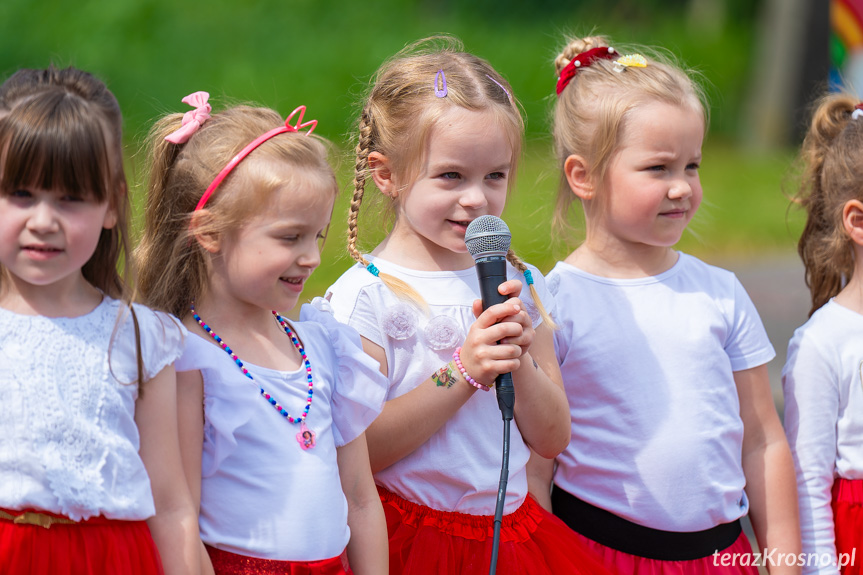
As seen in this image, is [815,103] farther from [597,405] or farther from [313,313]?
[313,313]

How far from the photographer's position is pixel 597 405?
2.84 meters

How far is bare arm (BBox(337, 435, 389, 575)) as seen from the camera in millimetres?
2357

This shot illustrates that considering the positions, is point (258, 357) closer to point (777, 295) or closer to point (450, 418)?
point (450, 418)

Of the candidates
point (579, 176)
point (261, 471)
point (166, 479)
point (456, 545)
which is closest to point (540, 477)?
point (456, 545)

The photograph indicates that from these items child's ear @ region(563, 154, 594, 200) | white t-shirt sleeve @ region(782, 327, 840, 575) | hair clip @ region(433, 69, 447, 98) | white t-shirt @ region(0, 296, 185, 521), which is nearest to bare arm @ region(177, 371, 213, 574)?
white t-shirt @ region(0, 296, 185, 521)

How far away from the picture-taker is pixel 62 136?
1898 millimetres

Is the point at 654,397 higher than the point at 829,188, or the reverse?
the point at 829,188

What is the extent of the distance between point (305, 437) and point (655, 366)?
3.55ft

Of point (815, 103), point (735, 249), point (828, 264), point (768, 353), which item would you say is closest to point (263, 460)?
point (768, 353)

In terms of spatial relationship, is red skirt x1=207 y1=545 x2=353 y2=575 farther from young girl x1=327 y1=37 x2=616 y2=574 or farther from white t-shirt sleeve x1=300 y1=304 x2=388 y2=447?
young girl x1=327 y1=37 x2=616 y2=574

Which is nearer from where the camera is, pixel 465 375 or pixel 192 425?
pixel 192 425

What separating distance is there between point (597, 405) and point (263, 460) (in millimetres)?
1049

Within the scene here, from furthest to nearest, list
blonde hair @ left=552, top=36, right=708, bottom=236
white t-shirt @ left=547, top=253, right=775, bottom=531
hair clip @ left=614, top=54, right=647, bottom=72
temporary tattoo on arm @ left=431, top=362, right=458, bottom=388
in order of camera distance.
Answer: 1. hair clip @ left=614, top=54, right=647, bottom=72
2. blonde hair @ left=552, top=36, right=708, bottom=236
3. white t-shirt @ left=547, top=253, right=775, bottom=531
4. temporary tattoo on arm @ left=431, top=362, right=458, bottom=388

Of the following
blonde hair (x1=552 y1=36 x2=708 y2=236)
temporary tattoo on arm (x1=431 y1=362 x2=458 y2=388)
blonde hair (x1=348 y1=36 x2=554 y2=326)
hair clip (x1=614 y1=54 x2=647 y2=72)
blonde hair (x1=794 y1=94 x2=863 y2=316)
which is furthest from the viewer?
blonde hair (x1=794 y1=94 x2=863 y2=316)
